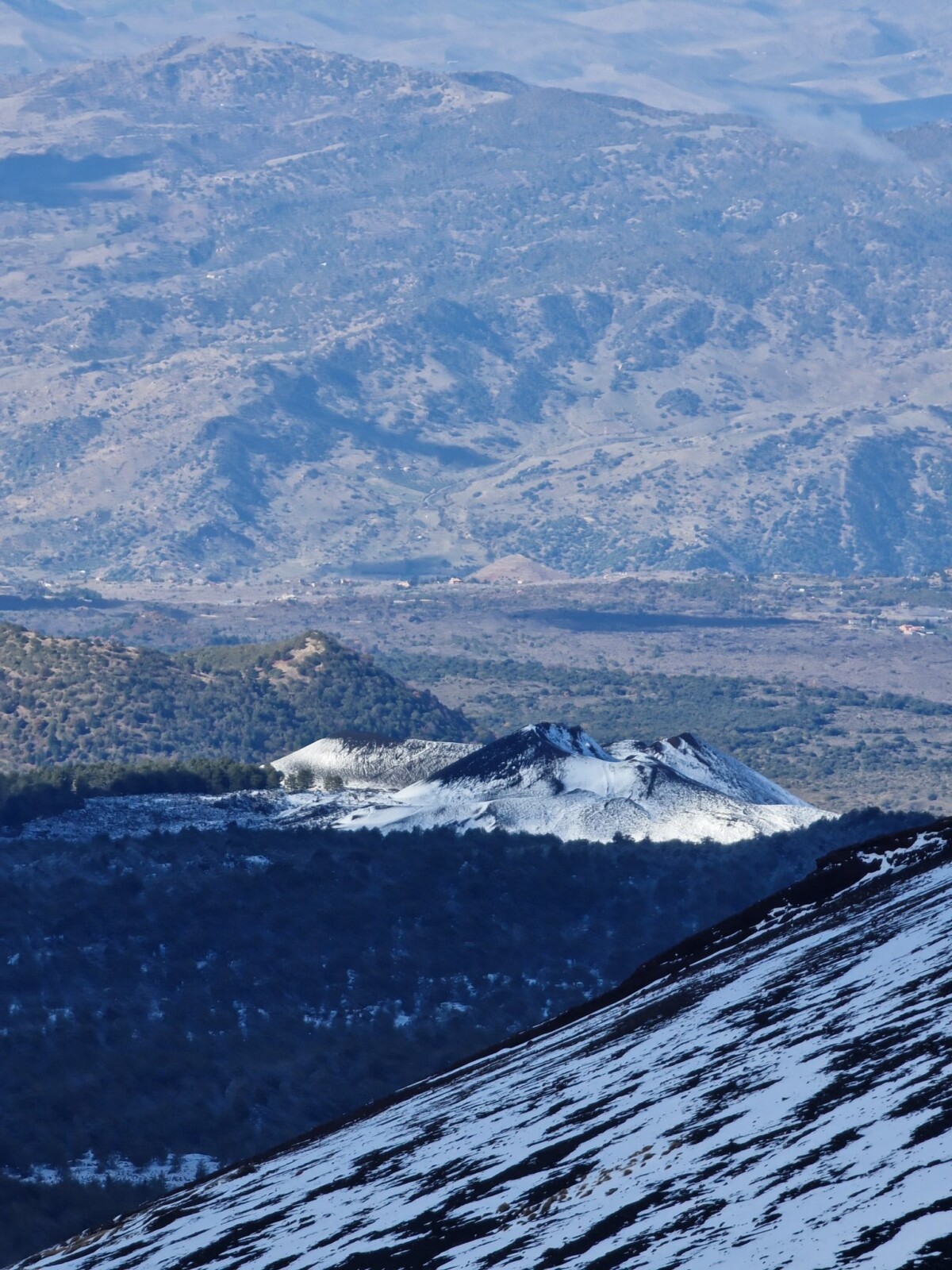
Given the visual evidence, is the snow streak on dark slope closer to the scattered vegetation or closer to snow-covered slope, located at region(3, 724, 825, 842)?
snow-covered slope, located at region(3, 724, 825, 842)

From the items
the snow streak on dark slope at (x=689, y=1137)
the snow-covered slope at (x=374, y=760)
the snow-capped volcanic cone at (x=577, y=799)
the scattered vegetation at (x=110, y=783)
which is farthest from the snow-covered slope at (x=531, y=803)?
the snow streak on dark slope at (x=689, y=1137)

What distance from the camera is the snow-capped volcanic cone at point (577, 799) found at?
354 ft

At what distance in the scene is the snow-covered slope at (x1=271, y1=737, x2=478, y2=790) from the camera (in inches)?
5133

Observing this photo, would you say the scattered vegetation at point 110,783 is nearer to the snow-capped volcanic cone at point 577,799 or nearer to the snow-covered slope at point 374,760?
the snow-covered slope at point 374,760

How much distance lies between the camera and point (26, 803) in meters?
113

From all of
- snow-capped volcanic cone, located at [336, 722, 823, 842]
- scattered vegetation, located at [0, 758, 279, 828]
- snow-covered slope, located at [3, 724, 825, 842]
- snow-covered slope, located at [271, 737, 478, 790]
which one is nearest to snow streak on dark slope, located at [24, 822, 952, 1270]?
snow-capped volcanic cone, located at [336, 722, 823, 842]

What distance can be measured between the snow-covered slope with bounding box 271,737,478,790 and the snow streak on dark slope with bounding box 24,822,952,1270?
68100mm

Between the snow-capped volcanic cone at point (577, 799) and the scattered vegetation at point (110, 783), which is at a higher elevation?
the snow-capped volcanic cone at point (577, 799)

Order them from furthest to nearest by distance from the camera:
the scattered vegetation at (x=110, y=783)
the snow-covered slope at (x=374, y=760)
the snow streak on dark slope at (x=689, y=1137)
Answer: the snow-covered slope at (x=374, y=760), the scattered vegetation at (x=110, y=783), the snow streak on dark slope at (x=689, y=1137)

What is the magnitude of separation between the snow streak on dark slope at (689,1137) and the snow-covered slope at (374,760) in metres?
68.1

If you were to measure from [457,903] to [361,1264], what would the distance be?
63777mm

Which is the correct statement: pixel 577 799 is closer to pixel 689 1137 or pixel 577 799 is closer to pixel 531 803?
pixel 531 803

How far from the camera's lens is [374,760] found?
134375mm

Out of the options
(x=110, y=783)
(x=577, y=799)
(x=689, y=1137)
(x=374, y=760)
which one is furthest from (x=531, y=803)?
(x=689, y=1137)
